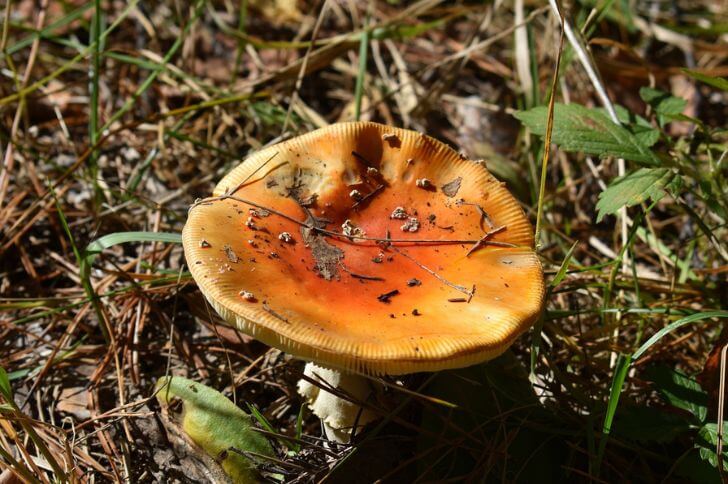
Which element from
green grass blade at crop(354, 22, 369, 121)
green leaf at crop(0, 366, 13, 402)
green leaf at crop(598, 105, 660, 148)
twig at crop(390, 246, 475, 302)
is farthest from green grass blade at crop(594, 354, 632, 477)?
green leaf at crop(0, 366, 13, 402)

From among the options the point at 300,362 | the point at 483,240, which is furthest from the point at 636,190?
the point at 300,362

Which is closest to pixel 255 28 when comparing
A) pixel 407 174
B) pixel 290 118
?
pixel 290 118

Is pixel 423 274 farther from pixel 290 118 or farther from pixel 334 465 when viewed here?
pixel 290 118

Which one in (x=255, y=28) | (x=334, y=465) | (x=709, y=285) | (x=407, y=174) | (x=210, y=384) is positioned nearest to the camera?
(x=334, y=465)

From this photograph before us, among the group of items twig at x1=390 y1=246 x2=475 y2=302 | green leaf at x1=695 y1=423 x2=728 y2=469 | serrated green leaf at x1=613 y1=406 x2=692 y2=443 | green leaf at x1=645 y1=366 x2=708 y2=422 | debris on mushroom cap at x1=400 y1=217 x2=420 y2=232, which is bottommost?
green leaf at x1=695 y1=423 x2=728 y2=469

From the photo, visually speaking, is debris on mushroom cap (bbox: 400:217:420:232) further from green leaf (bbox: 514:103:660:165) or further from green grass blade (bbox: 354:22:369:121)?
green grass blade (bbox: 354:22:369:121)

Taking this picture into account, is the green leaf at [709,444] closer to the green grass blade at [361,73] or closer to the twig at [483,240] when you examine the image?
the twig at [483,240]
